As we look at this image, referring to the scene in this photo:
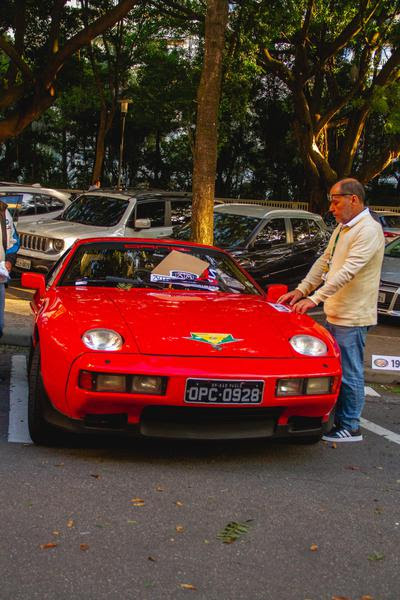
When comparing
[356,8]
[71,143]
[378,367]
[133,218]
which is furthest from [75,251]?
[71,143]

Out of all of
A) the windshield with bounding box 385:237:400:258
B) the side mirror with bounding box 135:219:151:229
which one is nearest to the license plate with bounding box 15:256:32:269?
the side mirror with bounding box 135:219:151:229

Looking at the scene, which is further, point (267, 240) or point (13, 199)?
point (13, 199)

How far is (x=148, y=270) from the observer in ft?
18.0

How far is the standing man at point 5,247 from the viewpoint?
20.2ft

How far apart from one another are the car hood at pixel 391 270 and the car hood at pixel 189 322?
567cm

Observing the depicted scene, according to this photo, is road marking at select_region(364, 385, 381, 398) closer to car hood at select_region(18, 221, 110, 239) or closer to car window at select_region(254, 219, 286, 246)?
car window at select_region(254, 219, 286, 246)

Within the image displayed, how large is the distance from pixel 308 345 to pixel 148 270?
5.22 ft

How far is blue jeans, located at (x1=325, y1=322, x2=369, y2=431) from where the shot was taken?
4855 millimetres

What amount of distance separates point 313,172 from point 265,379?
21131 millimetres

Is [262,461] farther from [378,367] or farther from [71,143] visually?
[71,143]

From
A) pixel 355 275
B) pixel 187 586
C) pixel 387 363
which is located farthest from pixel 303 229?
pixel 187 586

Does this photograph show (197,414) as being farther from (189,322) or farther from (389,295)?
(389,295)

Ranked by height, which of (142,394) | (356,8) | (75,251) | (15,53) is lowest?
(142,394)

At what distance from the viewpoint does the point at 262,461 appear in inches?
174
